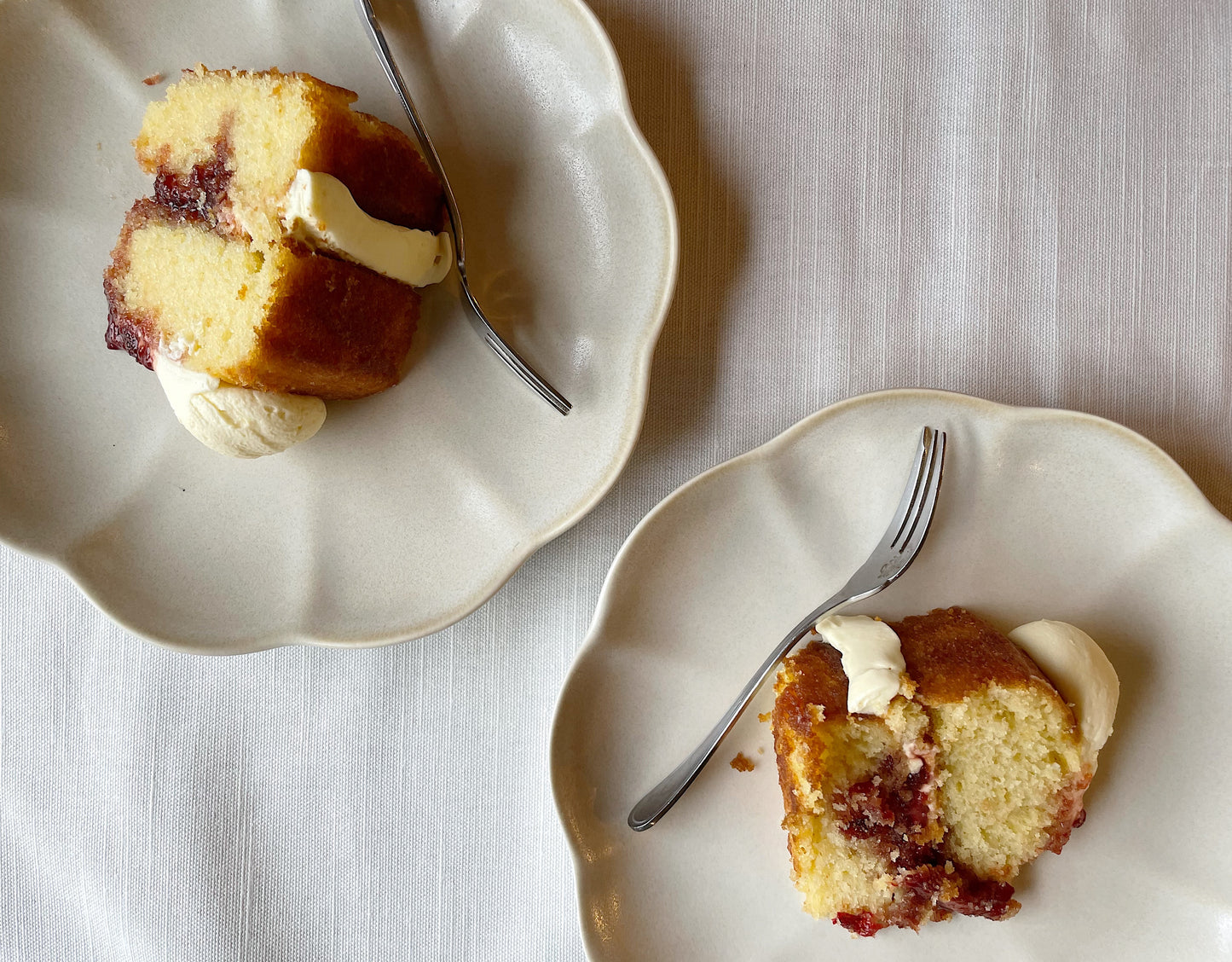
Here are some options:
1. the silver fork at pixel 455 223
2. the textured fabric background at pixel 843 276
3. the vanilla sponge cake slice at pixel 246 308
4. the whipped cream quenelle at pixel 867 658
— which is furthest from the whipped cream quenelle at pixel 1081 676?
the vanilla sponge cake slice at pixel 246 308

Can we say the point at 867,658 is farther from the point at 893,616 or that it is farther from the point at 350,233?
the point at 350,233

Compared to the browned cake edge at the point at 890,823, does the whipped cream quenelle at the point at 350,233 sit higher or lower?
higher

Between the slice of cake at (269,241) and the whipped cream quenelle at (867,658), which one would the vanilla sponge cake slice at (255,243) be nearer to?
the slice of cake at (269,241)

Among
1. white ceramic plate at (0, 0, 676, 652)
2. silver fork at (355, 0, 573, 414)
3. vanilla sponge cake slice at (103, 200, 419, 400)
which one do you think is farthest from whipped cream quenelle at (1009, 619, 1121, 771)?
vanilla sponge cake slice at (103, 200, 419, 400)

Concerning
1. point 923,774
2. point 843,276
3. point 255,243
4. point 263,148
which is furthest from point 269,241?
point 923,774

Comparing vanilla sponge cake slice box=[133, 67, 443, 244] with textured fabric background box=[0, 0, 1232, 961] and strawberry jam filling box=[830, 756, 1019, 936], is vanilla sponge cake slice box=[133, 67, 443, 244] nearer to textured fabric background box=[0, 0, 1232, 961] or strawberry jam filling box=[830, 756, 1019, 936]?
textured fabric background box=[0, 0, 1232, 961]

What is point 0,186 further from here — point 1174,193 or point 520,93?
point 1174,193
